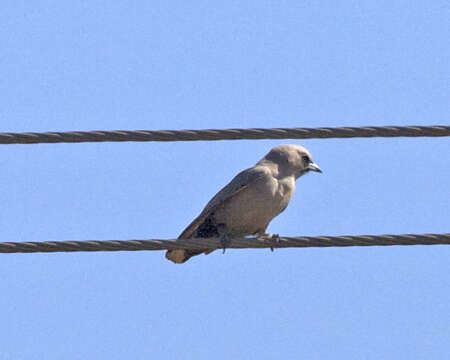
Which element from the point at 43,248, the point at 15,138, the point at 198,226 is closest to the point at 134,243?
the point at 43,248

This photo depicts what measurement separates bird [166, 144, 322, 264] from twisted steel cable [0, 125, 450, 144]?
3.07 meters

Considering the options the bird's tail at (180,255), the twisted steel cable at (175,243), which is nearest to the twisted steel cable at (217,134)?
the twisted steel cable at (175,243)

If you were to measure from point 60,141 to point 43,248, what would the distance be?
0.77 m

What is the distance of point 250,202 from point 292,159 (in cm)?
73

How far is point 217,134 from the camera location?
26.1 ft

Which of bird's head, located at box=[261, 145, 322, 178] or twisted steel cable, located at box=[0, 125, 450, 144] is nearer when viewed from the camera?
twisted steel cable, located at box=[0, 125, 450, 144]

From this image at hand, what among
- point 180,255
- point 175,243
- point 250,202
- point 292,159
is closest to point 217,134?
point 175,243

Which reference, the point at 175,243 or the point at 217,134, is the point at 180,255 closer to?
the point at 175,243

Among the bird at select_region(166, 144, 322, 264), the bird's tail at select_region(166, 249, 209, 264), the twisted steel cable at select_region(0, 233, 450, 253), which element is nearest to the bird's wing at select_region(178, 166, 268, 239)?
the bird at select_region(166, 144, 322, 264)

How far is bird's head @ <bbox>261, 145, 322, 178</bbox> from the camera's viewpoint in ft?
37.6

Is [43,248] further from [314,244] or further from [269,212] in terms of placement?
[269,212]

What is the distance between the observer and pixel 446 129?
8.10m

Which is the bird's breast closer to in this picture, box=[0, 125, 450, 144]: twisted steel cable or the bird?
the bird

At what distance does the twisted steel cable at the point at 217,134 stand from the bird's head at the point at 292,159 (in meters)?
3.35
